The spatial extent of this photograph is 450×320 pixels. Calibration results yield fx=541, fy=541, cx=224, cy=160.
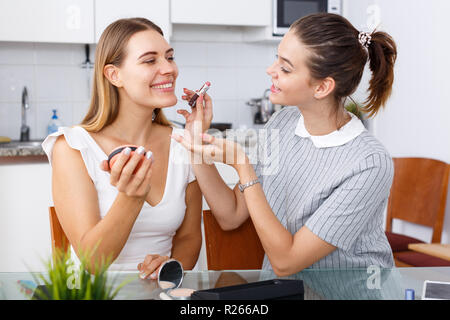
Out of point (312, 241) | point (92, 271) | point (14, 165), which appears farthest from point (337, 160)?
point (14, 165)

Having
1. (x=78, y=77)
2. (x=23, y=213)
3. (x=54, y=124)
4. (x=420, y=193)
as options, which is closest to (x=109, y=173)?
(x=23, y=213)

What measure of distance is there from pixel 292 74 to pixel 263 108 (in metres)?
2.12

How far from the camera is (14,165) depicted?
2.78 m

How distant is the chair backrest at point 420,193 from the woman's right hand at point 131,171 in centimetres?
187

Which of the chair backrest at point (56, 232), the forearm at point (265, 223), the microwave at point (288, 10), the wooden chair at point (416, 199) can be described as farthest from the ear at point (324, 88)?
the microwave at point (288, 10)

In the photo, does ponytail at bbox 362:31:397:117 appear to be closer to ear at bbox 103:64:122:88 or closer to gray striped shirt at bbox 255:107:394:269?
gray striped shirt at bbox 255:107:394:269

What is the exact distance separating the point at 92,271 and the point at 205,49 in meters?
3.02

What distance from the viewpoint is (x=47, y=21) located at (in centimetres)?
304

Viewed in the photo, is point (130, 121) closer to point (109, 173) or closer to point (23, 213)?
point (109, 173)

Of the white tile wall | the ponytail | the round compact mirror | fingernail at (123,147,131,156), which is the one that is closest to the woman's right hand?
fingernail at (123,147,131,156)

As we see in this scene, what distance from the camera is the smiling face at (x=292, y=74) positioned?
1448 millimetres

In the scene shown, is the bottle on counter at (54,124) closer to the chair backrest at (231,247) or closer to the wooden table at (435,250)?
the chair backrest at (231,247)

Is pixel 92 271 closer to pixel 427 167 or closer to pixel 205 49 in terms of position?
pixel 427 167

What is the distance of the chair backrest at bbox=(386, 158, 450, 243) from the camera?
2.67m
